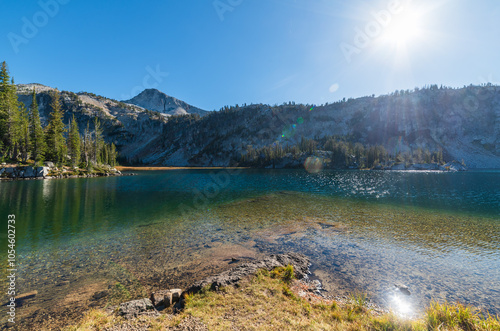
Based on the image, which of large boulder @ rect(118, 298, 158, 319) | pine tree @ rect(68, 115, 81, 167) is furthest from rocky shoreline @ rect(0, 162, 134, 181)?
large boulder @ rect(118, 298, 158, 319)

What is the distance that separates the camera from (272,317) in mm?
7848

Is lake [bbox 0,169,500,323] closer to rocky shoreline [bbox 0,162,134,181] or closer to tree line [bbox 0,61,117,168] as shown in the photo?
rocky shoreline [bbox 0,162,134,181]

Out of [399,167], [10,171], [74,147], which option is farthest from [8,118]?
[399,167]

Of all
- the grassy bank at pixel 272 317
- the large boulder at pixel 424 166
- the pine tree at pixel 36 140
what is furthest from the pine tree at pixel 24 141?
the large boulder at pixel 424 166

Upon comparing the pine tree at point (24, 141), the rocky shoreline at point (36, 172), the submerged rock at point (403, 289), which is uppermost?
the pine tree at point (24, 141)

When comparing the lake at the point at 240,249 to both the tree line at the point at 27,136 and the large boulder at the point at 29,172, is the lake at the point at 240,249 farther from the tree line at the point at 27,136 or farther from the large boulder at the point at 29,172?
the tree line at the point at 27,136

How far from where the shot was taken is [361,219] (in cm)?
2686

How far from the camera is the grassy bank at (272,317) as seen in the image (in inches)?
278

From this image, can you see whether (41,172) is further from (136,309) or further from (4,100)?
(136,309)

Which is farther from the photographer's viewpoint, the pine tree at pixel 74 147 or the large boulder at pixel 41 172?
the pine tree at pixel 74 147

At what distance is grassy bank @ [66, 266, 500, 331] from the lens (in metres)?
7.06

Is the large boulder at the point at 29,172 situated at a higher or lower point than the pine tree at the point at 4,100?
lower

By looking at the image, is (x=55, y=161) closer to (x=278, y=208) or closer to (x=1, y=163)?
(x=1, y=163)

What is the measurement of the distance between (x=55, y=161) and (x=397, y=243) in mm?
113827
